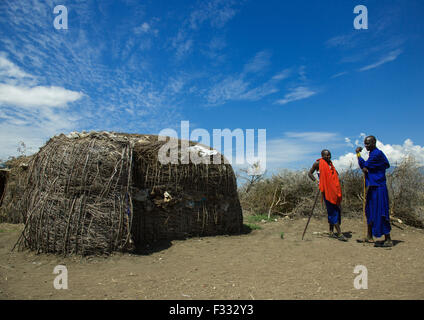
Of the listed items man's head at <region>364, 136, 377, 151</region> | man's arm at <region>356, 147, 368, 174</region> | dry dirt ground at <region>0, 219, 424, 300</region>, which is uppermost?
man's head at <region>364, 136, 377, 151</region>

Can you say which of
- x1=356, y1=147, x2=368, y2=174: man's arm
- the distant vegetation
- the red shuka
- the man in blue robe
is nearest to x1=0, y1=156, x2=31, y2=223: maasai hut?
the distant vegetation

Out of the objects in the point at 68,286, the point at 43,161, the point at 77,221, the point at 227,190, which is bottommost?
the point at 68,286

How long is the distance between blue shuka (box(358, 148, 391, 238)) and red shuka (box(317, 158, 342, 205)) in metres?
0.65

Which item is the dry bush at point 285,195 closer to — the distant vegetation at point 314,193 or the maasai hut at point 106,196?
the distant vegetation at point 314,193

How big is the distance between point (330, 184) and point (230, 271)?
351 cm

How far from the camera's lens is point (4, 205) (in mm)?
10055

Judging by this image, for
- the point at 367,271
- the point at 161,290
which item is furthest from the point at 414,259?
the point at 161,290

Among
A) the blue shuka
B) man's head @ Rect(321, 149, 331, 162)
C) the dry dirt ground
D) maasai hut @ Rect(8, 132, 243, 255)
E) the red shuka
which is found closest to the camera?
the dry dirt ground

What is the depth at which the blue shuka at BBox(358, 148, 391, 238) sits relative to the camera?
238 inches

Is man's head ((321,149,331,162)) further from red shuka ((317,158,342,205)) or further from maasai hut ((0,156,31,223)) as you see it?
maasai hut ((0,156,31,223))

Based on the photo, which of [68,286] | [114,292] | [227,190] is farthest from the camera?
[227,190]
